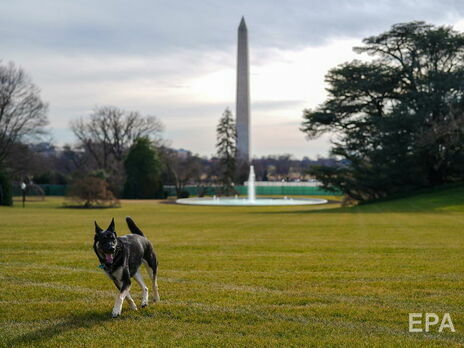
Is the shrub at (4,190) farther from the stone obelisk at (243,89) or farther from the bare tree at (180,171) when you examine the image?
the stone obelisk at (243,89)

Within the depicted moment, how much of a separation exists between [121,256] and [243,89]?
6996 cm

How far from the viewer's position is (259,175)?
12344 cm

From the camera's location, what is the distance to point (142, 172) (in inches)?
2685

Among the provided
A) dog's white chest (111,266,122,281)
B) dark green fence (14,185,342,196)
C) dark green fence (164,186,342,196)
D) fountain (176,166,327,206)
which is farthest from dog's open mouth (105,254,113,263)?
dark green fence (164,186,342,196)

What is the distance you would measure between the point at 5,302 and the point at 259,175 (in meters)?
116

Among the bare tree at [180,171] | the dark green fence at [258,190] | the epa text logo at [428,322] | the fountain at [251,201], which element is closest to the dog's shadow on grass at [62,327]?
the epa text logo at [428,322]

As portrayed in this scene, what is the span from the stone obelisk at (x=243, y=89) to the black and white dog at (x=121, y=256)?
Answer: 68.3m

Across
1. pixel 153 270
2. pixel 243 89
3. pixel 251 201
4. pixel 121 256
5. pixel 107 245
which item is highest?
pixel 243 89

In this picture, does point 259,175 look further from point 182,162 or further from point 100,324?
point 100,324

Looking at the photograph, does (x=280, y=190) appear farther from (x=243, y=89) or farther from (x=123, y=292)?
(x=123, y=292)

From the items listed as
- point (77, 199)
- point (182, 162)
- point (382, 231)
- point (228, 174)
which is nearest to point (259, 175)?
point (182, 162)

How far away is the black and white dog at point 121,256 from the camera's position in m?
6.36

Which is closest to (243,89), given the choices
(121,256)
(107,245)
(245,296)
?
(245,296)

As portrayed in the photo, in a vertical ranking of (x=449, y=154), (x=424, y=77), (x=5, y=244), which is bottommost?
(x=5, y=244)
